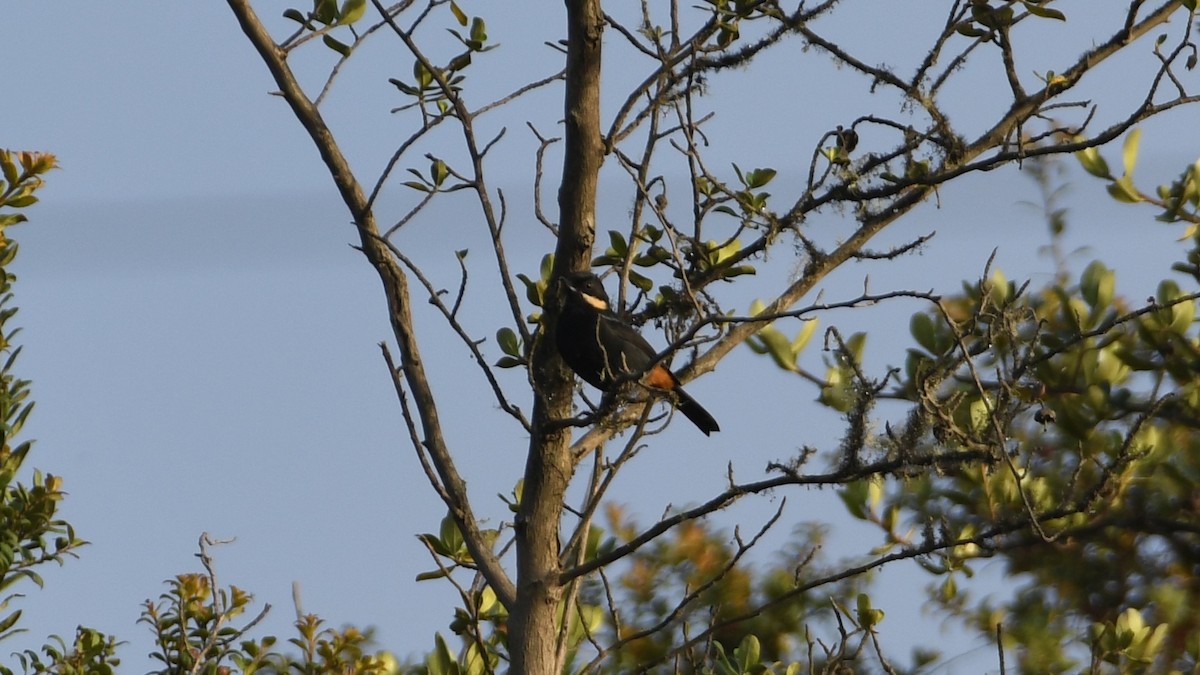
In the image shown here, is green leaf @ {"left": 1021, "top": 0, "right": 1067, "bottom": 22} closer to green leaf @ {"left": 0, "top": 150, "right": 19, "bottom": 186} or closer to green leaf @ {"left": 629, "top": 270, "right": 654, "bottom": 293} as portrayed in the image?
green leaf @ {"left": 629, "top": 270, "right": 654, "bottom": 293}

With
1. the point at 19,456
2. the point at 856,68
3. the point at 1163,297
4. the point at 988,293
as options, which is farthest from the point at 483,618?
the point at 1163,297

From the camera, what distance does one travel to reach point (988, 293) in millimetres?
3225

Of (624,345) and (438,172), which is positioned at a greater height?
(624,345)

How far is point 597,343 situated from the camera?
4355 millimetres

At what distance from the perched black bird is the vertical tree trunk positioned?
0.47ft

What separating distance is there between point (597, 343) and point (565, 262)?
35.9 inches

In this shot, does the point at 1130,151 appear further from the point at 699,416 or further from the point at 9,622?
the point at 9,622

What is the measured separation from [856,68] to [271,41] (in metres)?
1.59

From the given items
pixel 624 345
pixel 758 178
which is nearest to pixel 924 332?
pixel 758 178

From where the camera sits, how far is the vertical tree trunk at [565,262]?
3277 mm

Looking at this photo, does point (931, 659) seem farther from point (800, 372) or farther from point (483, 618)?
point (483, 618)

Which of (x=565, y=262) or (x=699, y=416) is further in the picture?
(x=699, y=416)

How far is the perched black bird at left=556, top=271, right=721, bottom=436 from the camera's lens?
3.50m

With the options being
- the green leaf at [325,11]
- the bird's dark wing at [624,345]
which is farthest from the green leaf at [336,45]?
the bird's dark wing at [624,345]
